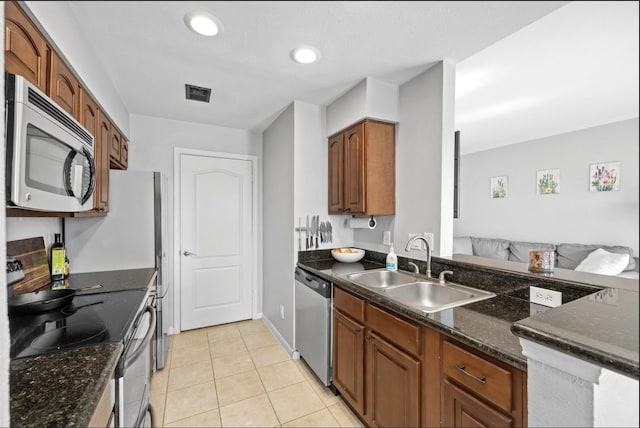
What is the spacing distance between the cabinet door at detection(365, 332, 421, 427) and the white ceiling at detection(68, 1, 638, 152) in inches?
46.4

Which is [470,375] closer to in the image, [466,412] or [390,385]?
[466,412]

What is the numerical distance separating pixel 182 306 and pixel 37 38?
2.47 m

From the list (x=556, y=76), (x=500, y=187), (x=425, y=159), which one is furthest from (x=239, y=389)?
(x=500, y=187)

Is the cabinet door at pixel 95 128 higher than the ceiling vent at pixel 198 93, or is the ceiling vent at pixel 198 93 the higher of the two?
the ceiling vent at pixel 198 93

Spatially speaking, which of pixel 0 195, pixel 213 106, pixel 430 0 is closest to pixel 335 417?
pixel 0 195

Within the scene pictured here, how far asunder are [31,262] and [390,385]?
2.09 metres

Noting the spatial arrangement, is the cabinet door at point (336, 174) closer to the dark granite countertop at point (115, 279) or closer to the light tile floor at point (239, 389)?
the light tile floor at point (239, 389)

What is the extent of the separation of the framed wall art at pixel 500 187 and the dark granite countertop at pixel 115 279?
8.74 ft

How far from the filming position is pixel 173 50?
1437 millimetres

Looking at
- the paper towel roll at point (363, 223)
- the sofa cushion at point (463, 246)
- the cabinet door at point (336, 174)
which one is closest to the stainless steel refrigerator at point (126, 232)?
the cabinet door at point (336, 174)

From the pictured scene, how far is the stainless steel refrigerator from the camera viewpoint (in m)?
1.96

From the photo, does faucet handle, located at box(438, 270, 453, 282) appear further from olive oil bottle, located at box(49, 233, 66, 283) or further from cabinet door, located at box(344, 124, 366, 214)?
olive oil bottle, located at box(49, 233, 66, 283)

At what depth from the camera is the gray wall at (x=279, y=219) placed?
2.42m

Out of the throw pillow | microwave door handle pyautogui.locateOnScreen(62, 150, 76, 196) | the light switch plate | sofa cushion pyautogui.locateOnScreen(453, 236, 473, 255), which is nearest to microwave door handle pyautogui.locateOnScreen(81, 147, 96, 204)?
microwave door handle pyautogui.locateOnScreen(62, 150, 76, 196)
